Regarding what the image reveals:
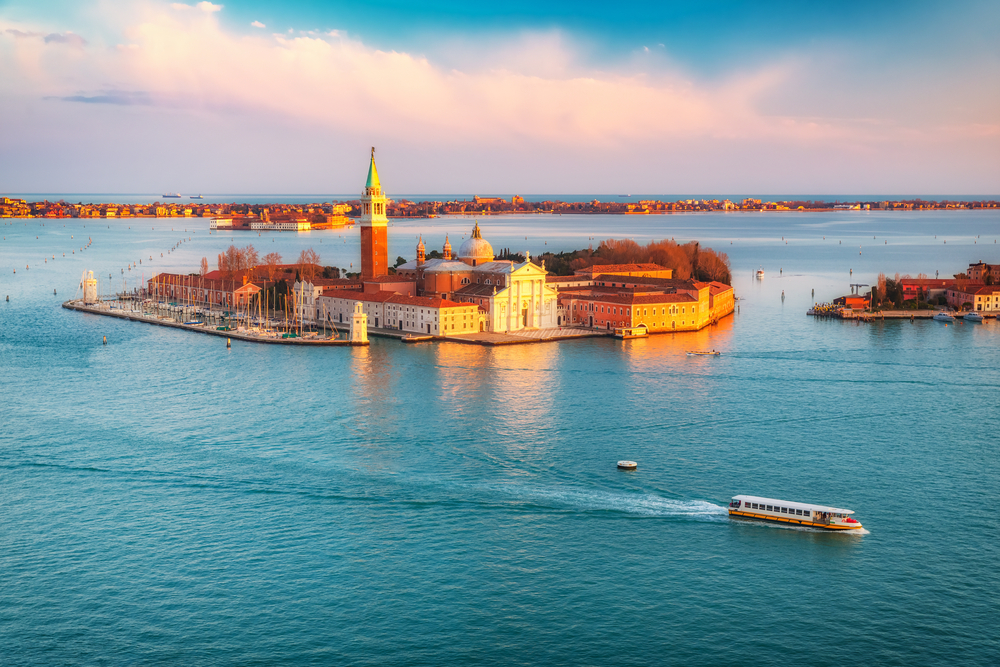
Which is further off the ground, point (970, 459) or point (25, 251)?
point (25, 251)

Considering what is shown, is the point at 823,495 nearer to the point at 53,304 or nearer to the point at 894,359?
the point at 894,359

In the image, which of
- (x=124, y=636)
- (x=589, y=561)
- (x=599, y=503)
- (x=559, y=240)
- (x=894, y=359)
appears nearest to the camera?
(x=124, y=636)

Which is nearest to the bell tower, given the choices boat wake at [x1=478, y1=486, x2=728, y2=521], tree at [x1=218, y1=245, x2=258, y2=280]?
tree at [x1=218, y1=245, x2=258, y2=280]

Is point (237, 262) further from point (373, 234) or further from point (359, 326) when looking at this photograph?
point (359, 326)

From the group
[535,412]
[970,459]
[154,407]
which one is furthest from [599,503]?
[154,407]

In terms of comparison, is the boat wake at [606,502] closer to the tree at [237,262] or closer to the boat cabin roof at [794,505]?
the boat cabin roof at [794,505]
